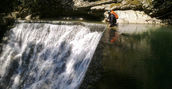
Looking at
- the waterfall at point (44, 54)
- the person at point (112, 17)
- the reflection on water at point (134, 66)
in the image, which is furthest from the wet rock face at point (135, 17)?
the reflection on water at point (134, 66)

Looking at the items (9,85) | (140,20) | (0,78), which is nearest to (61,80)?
(9,85)

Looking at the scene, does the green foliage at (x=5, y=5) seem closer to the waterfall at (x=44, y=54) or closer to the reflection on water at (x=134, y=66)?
the waterfall at (x=44, y=54)

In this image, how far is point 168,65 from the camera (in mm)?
6934

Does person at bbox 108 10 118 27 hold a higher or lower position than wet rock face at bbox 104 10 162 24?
higher

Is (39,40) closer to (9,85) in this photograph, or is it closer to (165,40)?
(9,85)

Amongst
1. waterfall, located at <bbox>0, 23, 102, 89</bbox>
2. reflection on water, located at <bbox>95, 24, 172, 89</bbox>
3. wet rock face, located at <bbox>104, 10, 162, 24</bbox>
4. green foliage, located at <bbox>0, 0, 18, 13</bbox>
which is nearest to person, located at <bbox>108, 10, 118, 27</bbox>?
waterfall, located at <bbox>0, 23, 102, 89</bbox>

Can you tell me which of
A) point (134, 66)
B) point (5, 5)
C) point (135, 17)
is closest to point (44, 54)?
point (5, 5)

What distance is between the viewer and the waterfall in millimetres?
9125

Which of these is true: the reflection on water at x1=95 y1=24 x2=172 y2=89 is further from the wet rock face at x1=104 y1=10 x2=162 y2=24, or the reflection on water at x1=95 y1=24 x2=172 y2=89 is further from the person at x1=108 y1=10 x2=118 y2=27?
the wet rock face at x1=104 y1=10 x2=162 y2=24

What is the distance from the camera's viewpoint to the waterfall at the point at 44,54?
A: 9125mm

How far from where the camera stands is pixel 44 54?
11.8 m

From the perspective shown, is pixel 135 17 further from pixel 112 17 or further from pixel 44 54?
pixel 44 54

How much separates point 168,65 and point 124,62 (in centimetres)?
213

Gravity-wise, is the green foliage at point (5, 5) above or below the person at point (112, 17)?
above
